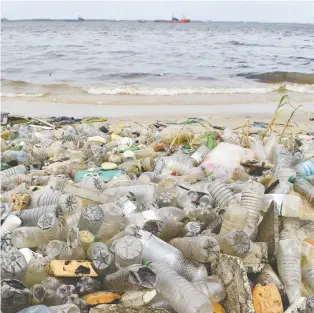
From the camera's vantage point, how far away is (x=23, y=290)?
5.74ft

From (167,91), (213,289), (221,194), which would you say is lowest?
(167,91)

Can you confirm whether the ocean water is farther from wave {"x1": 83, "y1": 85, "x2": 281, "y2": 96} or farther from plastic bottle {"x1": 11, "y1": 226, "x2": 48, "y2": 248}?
plastic bottle {"x1": 11, "y1": 226, "x2": 48, "y2": 248}

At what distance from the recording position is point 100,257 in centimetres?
198

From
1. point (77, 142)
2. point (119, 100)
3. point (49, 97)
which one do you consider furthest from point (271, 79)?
point (77, 142)

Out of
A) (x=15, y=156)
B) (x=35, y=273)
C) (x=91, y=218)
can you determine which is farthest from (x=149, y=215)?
(x=15, y=156)

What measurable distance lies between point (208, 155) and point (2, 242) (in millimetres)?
2110

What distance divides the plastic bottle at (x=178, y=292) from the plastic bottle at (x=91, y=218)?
0.39m

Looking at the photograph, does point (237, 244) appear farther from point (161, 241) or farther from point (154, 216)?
point (154, 216)

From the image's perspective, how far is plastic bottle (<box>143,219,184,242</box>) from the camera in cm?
230

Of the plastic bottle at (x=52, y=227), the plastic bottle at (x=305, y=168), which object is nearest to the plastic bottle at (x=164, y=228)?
the plastic bottle at (x=52, y=227)

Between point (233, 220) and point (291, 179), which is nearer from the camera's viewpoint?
point (233, 220)

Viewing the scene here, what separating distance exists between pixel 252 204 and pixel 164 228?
61 centimetres

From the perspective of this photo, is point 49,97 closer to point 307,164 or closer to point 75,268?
point 307,164

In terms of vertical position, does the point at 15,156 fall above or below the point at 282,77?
below
